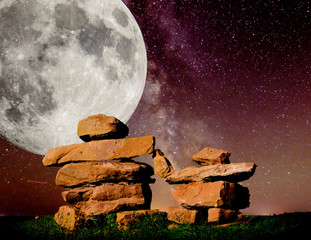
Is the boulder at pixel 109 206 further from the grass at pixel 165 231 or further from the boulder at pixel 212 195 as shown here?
the boulder at pixel 212 195

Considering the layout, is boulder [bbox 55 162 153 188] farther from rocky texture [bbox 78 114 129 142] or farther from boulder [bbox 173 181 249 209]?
boulder [bbox 173 181 249 209]

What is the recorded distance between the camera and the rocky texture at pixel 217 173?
586 centimetres

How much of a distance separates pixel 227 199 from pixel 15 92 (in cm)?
822

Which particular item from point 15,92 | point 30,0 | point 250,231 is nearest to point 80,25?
point 30,0

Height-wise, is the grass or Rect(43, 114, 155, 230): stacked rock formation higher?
Rect(43, 114, 155, 230): stacked rock formation

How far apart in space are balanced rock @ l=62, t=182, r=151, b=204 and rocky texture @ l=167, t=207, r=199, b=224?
0.88 m

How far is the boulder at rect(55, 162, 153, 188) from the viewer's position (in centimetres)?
663

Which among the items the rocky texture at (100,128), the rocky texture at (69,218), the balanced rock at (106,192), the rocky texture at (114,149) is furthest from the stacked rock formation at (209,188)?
the rocky texture at (69,218)

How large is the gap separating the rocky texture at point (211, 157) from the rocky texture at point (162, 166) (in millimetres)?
688

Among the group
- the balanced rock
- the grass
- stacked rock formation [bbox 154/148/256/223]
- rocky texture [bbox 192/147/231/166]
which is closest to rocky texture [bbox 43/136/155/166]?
stacked rock formation [bbox 154/148/256/223]

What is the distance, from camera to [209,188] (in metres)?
6.04

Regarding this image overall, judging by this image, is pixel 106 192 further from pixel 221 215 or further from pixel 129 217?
pixel 221 215

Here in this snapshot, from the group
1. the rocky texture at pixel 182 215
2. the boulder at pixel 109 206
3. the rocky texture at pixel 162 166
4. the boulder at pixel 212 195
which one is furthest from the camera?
the rocky texture at pixel 162 166

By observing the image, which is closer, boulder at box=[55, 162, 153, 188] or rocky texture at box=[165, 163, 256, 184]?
rocky texture at box=[165, 163, 256, 184]
